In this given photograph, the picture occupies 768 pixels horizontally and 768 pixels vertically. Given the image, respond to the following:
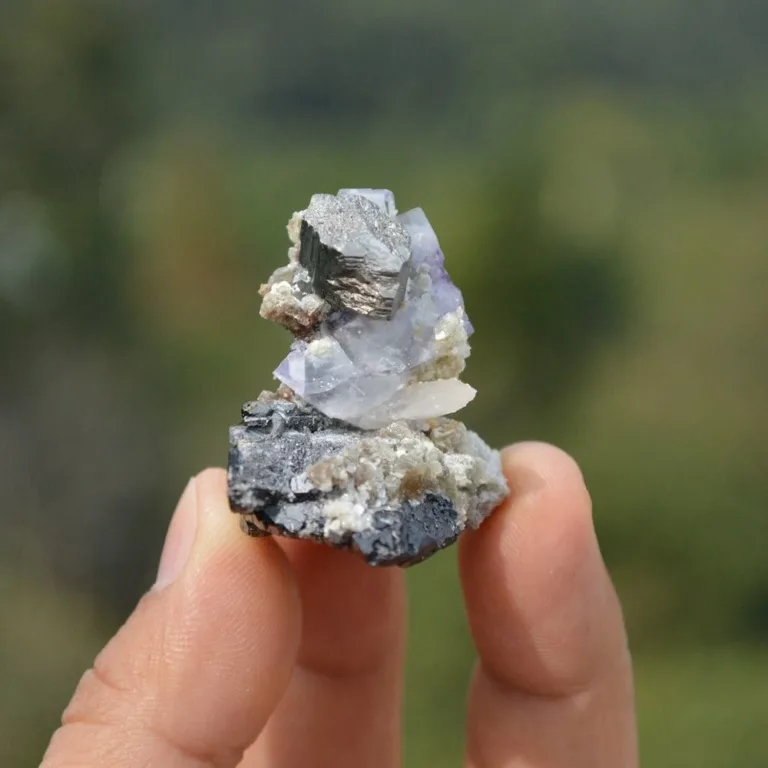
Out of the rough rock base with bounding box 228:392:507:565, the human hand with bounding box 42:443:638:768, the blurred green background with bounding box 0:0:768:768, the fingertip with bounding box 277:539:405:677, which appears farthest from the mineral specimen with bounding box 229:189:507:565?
the blurred green background with bounding box 0:0:768:768

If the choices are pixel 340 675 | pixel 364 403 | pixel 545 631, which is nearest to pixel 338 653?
pixel 340 675

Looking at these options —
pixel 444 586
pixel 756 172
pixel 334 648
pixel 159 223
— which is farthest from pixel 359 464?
pixel 756 172

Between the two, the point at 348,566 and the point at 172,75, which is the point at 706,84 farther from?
the point at 348,566

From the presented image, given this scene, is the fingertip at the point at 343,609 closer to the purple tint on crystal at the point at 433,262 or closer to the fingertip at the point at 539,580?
the fingertip at the point at 539,580

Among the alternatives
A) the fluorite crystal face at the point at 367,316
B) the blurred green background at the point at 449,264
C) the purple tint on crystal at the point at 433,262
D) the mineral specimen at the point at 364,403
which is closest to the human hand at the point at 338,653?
the mineral specimen at the point at 364,403

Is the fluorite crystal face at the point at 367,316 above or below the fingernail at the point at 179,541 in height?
above

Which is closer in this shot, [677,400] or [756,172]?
[677,400]

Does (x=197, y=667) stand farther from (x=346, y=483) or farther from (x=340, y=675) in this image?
(x=340, y=675)
